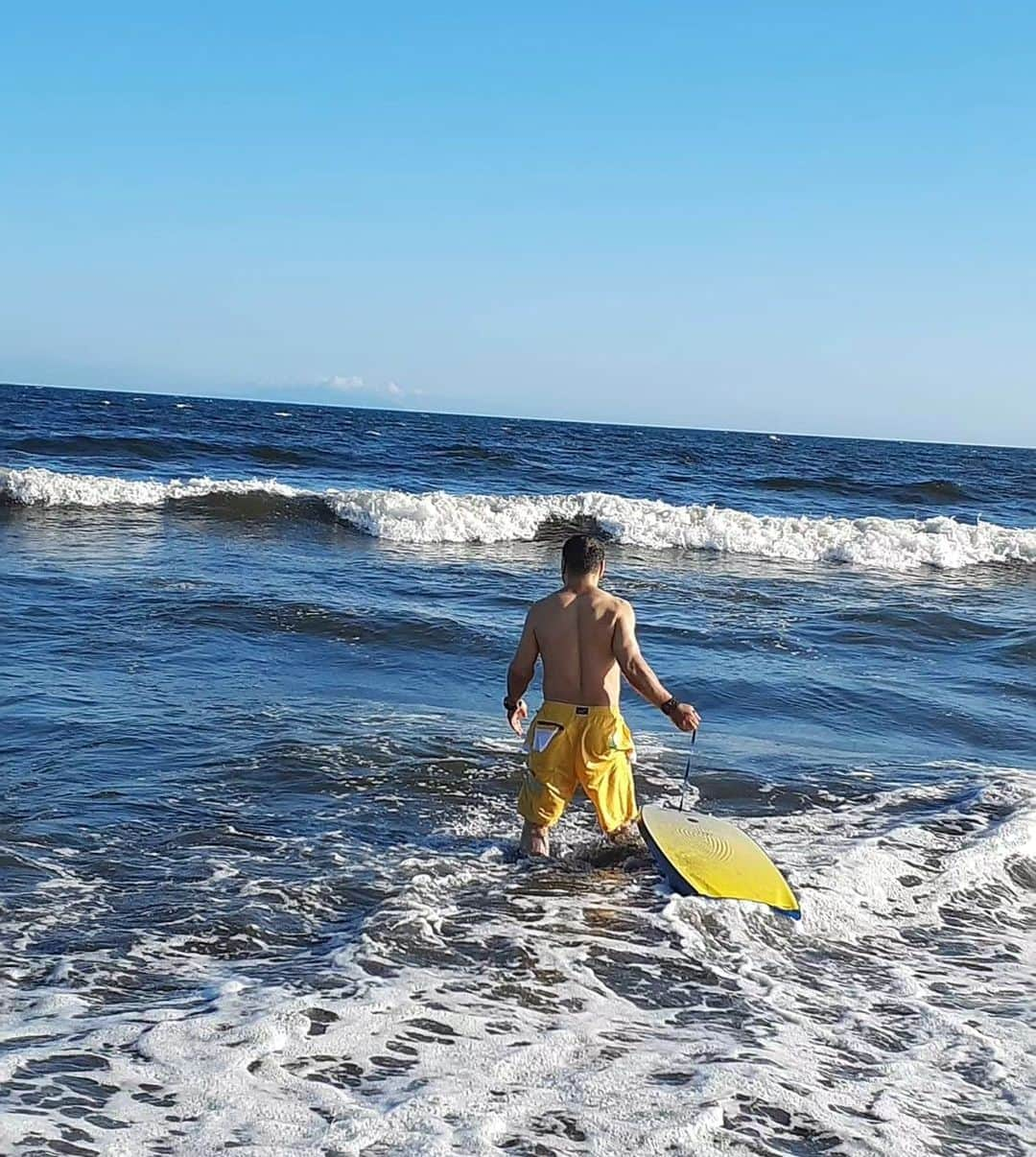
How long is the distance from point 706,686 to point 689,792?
9.52 ft

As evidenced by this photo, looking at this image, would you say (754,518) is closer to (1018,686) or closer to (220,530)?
(220,530)

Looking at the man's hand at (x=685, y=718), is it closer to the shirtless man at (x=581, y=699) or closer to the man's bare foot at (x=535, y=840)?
the shirtless man at (x=581, y=699)

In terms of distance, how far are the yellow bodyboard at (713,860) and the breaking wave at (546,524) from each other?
14.1 meters

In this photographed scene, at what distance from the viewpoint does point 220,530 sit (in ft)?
63.6

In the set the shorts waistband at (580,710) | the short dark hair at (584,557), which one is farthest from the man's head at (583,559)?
the shorts waistband at (580,710)

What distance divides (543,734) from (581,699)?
0.26 meters

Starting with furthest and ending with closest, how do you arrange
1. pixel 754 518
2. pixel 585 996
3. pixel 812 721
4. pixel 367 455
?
pixel 367 455, pixel 754 518, pixel 812 721, pixel 585 996

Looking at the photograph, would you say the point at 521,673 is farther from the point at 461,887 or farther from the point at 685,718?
the point at 461,887

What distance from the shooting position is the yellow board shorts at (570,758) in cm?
618


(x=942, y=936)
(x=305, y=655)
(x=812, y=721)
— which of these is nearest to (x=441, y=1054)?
(x=942, y=936)

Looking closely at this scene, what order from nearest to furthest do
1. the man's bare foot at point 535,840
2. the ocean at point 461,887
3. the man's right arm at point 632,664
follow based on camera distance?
the ocean at point 461,887, the man's right arm at point 632,664, the man's bare foot at point 535,840

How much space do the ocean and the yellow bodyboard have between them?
0.38 ft

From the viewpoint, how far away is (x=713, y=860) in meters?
5.96

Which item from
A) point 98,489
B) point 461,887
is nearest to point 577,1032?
point 461,887
